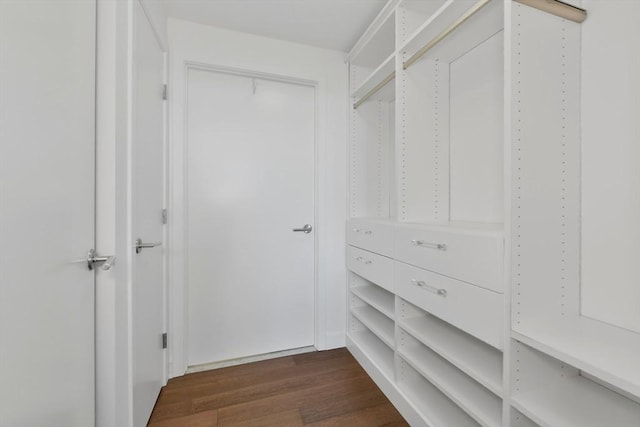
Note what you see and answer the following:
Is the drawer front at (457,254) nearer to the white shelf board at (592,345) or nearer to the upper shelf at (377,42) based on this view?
the white shelf board at (592,345)

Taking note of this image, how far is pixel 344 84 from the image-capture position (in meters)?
2.27

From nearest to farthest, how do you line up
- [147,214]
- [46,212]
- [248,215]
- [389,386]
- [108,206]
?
1. [46,212]
2. [108,206]
3. [147,214]
4. [389,386]
5. [248,215]

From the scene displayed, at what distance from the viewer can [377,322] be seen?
77.0 inches

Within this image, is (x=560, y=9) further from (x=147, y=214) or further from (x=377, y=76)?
(x=147, y=214)

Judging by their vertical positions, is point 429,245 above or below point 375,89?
below

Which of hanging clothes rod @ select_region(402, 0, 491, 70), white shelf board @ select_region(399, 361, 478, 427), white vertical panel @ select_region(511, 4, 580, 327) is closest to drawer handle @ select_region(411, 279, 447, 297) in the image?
white vertical panel @ select_region(511, 4, 580, 327)

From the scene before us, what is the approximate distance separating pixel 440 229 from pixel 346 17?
1.57 m

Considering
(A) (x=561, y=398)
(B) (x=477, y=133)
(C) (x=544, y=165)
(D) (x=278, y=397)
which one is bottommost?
(D) (x=278, y=397)

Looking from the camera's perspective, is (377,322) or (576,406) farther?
(377,322)

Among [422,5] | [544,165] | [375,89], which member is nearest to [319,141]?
[375,89]

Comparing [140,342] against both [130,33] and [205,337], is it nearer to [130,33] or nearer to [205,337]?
[205,337]

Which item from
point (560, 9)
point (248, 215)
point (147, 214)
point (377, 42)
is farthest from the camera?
point (248, 215)

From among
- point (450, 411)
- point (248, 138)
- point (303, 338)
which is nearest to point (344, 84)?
point (248, 138)

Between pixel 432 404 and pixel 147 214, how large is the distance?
181 centimetres
